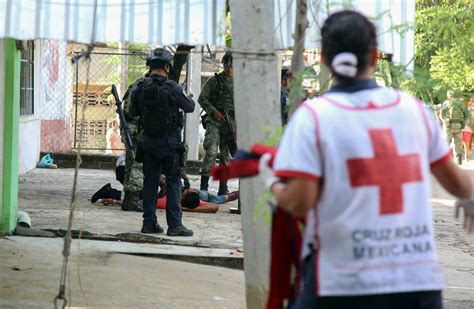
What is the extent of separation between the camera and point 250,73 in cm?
543

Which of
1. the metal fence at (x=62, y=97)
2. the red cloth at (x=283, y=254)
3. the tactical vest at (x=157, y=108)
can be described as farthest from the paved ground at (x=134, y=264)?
the metal fence at (x=62, y=97)

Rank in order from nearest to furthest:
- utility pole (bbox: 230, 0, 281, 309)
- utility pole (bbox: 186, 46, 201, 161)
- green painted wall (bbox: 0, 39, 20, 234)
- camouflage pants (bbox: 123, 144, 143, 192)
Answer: utility pole (bbox: 230, 0, 281, 309), green painted wall (bbox: 0, 39, 20, 234), camouflage pants (bbox: 123, 144, 143, 192), utility pole (bbox: 186, 46, 201, 161)

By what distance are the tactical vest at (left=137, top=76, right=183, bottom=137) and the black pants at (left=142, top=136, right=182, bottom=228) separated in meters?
0.09

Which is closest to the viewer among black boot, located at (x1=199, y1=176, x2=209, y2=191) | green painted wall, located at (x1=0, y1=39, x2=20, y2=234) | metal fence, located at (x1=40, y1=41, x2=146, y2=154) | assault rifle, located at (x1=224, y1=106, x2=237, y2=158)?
green painted wall, located at (x1=0, y1=39, x2=20, y2=234)

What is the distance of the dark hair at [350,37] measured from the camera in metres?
3.38

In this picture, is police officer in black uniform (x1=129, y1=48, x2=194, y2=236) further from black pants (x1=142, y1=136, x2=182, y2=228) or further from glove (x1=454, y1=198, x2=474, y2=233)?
glove (x1=454, y1=198, x2=474, y2=233)

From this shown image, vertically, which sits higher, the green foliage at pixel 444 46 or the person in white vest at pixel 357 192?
the green foliage at pixel 444 46

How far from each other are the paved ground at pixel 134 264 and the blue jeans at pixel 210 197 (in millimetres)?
505

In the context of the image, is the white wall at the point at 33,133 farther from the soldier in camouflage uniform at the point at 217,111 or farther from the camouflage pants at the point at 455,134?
the camouflage pants at the point at 455,134

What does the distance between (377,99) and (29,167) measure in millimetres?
14327

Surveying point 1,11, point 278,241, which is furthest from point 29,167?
point 278,241

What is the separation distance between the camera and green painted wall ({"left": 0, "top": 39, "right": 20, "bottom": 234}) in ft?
30.9

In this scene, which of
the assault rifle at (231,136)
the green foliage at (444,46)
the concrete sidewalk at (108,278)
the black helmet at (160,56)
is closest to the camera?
the green foliage at (444,46)

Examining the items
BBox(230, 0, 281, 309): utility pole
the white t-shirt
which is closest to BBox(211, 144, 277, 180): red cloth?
the white t-shirt
